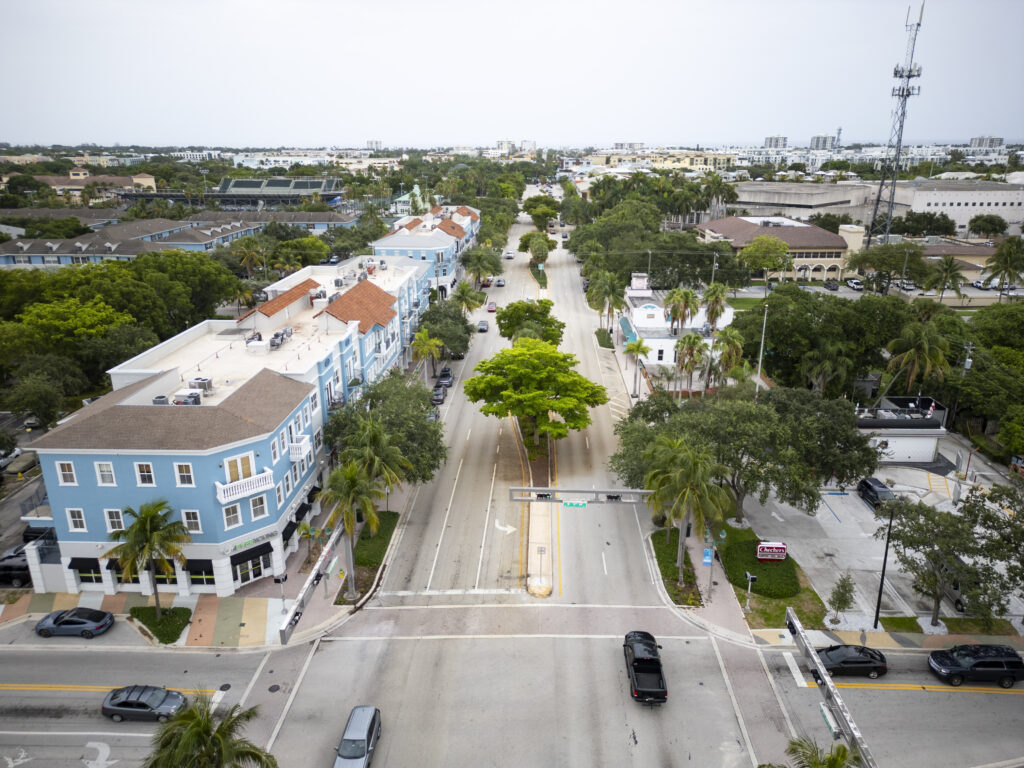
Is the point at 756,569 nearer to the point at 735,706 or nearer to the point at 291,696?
the point at 735,706

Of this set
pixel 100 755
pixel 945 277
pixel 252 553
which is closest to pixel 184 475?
pixel 252 553

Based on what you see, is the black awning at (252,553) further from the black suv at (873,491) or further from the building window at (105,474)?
the black suv at (873,491)

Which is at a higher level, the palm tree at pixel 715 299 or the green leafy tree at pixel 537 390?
the palm tree at pixel 715 299

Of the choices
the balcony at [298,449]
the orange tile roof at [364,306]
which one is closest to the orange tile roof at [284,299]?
the orange tile roof at [364,306]

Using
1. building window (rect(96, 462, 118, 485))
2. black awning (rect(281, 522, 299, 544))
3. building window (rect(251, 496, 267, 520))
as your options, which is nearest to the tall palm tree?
→ building window (rect(251, 496, 267, 520))

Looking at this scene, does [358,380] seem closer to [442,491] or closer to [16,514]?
[442,491]

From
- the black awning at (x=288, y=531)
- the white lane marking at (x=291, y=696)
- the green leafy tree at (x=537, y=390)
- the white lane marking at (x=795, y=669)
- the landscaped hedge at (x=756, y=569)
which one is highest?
the green leafy tree at (x=537, y=390)
